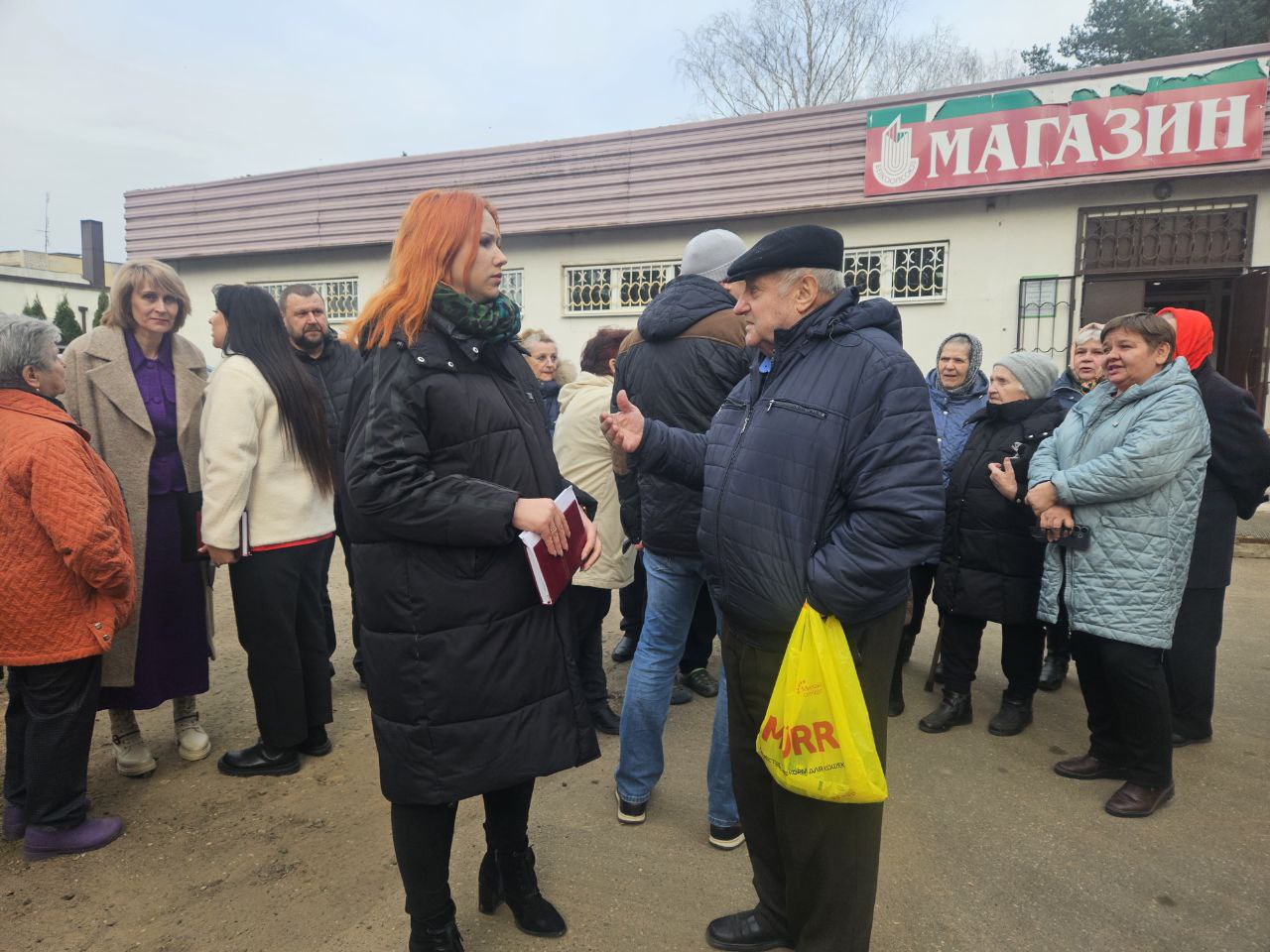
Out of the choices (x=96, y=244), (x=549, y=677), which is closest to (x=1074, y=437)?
(x=549, y=677)

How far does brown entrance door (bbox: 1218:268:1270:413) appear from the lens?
7.92 m

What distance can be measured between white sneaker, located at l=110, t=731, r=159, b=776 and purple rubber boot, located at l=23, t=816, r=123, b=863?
0.42 m

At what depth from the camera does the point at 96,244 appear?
51.6 ft

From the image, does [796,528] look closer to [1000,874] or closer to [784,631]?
[784,631]

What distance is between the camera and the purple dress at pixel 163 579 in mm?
3225

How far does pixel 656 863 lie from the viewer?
8.66 feet

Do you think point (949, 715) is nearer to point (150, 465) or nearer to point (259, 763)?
point (259, 763)

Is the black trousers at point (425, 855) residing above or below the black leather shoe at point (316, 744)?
above

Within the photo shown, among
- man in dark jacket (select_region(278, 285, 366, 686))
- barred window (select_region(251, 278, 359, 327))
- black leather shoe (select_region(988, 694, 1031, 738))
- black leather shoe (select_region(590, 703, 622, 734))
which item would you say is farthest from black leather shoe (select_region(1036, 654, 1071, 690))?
barred window (select_region(251, 278, 359, 327))

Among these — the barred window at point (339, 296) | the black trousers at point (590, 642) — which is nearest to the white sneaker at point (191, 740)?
the black trousers at point (590, 642)

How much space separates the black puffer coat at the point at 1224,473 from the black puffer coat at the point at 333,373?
3.93m

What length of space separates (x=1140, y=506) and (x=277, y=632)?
3481 millimetres

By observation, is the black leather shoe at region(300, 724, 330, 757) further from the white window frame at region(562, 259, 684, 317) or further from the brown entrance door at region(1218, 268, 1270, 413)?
the brown entrance door at region(1218, 268, 1270, 413)

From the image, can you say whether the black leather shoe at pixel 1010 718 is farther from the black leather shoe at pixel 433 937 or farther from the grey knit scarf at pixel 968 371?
the black leather shoe at pixel 433 937
